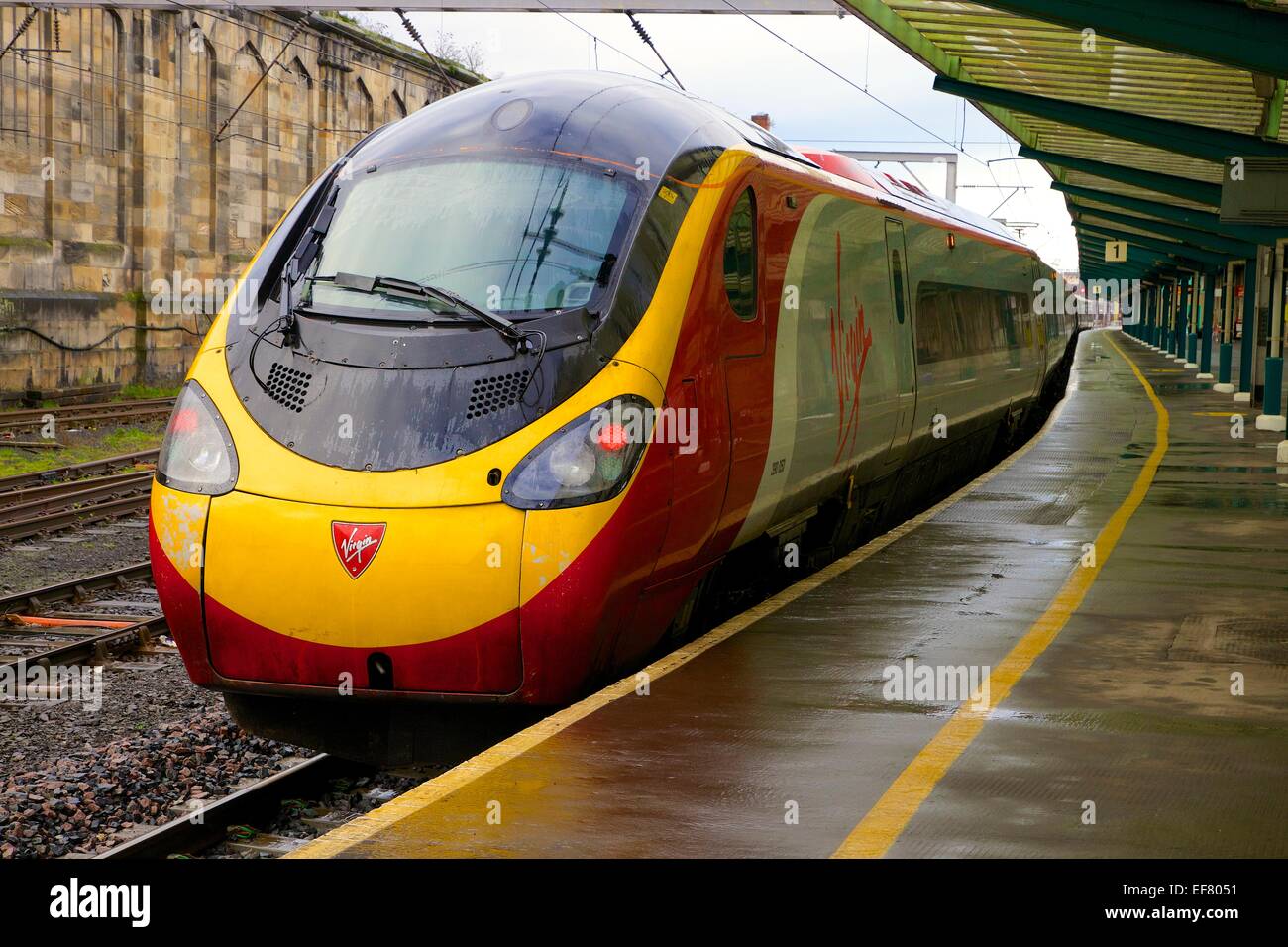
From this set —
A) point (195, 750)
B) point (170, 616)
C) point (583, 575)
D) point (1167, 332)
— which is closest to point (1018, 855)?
point (583, 575)

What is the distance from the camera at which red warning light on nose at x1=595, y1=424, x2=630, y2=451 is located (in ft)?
17.7

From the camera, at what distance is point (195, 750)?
7.17 meters

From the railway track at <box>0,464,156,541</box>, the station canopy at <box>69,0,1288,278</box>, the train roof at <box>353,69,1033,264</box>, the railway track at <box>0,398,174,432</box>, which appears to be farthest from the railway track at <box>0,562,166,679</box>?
the railway track at <box>0,398,174,432</box>

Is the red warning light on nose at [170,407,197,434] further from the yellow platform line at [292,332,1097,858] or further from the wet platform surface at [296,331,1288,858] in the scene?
the wet platform surface at [296,331,1288,858]

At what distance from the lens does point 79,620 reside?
33.3 ft

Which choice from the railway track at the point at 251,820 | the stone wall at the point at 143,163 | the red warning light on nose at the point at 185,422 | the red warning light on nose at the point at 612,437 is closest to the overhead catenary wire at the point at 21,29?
the stone wall at the point at 143,163

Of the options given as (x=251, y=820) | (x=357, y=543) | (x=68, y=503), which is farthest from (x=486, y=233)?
(x=68, y=503)

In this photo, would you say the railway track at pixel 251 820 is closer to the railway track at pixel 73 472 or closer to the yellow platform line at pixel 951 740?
the yellow platform line at pixel 951 740

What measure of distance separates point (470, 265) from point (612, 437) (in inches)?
41.2

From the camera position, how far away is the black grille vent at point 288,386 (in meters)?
5.61

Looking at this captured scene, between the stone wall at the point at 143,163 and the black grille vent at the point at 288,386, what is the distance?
823 inches

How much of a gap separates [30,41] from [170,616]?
903 inches

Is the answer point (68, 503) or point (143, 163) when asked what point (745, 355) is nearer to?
point (68, 503)
